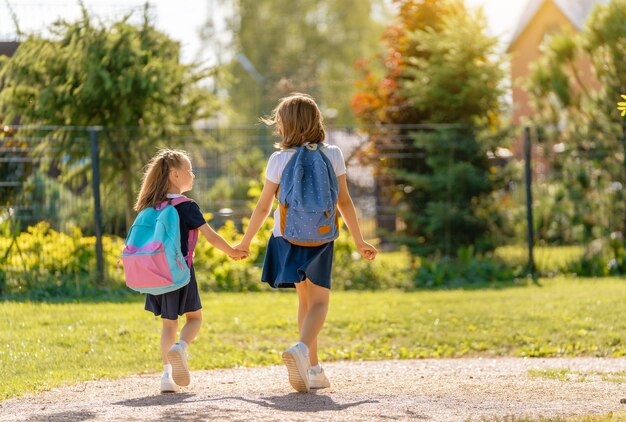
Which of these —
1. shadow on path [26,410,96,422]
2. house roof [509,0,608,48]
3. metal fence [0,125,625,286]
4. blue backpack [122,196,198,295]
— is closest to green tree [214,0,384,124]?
house roof [509,0,608,48]

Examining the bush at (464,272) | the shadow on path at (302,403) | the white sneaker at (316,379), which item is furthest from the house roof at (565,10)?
the shadow on path at (302,403)

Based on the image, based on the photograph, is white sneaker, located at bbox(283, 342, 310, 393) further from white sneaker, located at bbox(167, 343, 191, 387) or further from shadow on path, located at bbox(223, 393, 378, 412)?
white sneaker, located at bbox(167, 343, 191, 387)

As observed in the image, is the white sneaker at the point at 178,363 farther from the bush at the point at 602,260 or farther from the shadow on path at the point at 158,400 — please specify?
the bush at the point at 602,260

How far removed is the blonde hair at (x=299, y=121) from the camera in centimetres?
632

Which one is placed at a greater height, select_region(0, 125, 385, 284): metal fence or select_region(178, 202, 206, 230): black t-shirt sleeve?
select_region(0, 125, 385, 284): metal fence

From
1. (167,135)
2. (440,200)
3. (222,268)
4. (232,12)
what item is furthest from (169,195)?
(232,12)

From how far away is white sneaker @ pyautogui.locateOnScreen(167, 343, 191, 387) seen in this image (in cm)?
610

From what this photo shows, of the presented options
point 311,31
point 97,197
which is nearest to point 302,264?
point 97,197

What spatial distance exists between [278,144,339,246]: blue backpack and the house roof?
100 ft

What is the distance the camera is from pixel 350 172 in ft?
51.4

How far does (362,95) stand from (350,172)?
1.30 metres

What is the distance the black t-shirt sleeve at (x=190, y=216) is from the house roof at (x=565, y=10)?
30.7 m

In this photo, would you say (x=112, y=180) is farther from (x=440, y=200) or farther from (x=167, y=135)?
(x=440, y=200)

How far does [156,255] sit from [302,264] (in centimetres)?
85
